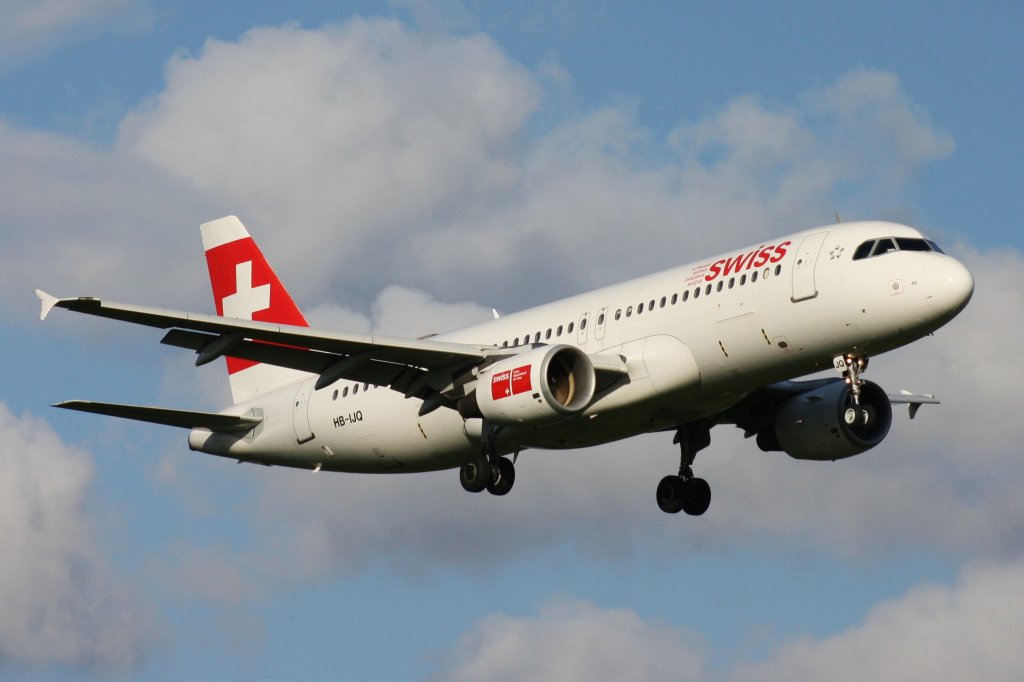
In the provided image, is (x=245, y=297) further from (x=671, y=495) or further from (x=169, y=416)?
(x=671, y=495)

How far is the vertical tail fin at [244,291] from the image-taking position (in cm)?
A: 4862

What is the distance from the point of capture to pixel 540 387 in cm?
3706

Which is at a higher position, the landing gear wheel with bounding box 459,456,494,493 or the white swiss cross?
the white swiss cross

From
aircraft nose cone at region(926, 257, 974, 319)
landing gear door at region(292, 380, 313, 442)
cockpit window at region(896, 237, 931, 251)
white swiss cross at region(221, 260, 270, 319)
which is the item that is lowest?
aircraft nose cone at region(926, 257, 974, 319)

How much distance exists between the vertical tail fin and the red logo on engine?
36.6 feet

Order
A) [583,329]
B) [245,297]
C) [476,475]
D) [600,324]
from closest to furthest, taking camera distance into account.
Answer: [600,324] < [583,329] < [476,475] < [245,297]

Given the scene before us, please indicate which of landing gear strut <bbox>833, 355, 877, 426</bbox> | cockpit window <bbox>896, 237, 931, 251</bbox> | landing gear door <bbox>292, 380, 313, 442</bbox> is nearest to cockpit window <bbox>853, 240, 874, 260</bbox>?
cockpit window <bbox>896, 237, 931, 251</bbox>

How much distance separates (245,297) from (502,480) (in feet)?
45.8

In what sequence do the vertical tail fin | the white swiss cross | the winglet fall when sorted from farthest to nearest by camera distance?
the white swiss cross → the vertical tail fin → the winglet

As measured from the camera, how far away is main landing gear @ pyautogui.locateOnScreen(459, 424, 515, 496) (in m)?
40.0

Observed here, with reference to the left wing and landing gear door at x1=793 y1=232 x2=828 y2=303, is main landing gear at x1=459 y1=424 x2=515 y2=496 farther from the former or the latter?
landing gear door at x1=793 y1=232 x2=828 y2=303

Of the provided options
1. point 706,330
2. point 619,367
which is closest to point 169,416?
point 619,367

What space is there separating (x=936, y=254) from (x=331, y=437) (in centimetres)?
1674

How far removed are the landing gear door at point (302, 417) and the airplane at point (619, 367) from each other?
52mm
